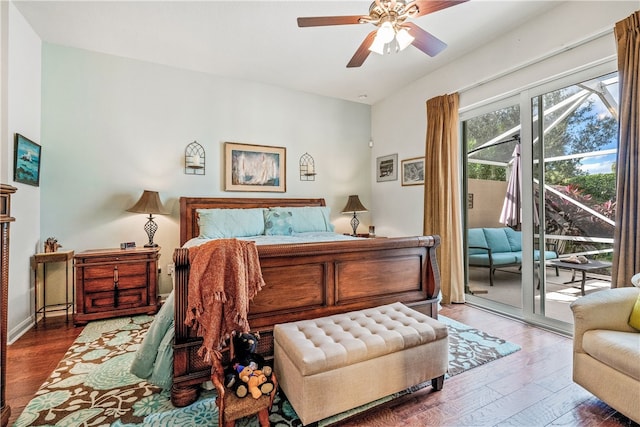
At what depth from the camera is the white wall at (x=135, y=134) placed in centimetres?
324

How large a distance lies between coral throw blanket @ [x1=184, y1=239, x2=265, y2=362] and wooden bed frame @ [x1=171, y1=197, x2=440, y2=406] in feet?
0.53

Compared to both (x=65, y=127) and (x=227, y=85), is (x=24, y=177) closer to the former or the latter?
(x=65, y=127)

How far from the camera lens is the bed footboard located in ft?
5.49

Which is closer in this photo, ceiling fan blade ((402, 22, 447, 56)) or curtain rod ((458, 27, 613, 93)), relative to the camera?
ceiling fan blade ((402, 22, 447, 56))

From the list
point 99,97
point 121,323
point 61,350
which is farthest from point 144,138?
point 61,350

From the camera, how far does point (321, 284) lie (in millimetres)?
2072

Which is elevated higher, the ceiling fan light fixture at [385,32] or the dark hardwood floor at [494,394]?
the ceiling fan light fixture at [385,32]

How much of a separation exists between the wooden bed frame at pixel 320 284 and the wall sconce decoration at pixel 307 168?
261 centimetres

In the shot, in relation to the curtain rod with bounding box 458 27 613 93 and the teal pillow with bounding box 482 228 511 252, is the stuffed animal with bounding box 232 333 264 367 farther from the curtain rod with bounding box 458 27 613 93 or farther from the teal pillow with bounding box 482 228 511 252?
the curtain rod with bounding box 458 27 613 93

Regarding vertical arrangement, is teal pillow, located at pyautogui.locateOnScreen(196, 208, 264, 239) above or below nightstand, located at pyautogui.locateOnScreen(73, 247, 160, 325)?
above

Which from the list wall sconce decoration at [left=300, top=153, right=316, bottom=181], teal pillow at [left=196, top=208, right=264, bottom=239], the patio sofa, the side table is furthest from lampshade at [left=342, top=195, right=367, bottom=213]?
the side table

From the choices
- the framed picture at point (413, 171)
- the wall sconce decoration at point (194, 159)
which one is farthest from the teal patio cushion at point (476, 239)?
the wall sconce decoration at point (194, 159)

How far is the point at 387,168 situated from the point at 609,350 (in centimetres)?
359

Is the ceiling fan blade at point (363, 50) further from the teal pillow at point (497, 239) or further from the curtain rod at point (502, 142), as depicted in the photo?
the teal pillow at point (497, 239)
